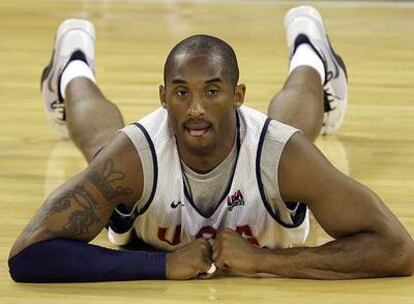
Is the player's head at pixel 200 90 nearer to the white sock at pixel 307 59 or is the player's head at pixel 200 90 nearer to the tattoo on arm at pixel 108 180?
the tattoo on arm at pixel 108 180

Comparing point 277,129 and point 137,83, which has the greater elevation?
point 137,83

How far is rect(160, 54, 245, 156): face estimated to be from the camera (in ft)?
9.74

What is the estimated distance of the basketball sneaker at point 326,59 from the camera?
167 inches

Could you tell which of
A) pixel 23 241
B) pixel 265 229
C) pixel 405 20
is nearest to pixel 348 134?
pixel 265 229

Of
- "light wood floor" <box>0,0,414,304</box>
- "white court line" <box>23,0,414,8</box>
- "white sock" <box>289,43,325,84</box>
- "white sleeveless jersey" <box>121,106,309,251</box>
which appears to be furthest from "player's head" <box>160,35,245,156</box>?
"white court line" <box>23,0,414,8</box>

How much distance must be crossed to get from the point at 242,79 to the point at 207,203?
244 centimetres

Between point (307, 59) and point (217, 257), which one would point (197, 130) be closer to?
point (217, 257)

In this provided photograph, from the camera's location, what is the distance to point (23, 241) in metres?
3.06

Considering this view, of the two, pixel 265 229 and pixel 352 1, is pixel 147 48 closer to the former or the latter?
pixel 352 1

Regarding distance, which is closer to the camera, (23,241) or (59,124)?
Answer: (23,241)

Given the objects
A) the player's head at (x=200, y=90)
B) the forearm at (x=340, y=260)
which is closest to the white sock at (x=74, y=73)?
the player's head at (x=200, y=90)

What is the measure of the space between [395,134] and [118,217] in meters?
1.68

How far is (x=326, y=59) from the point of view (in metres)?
4.23

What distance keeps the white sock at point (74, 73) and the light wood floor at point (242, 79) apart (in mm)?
285
